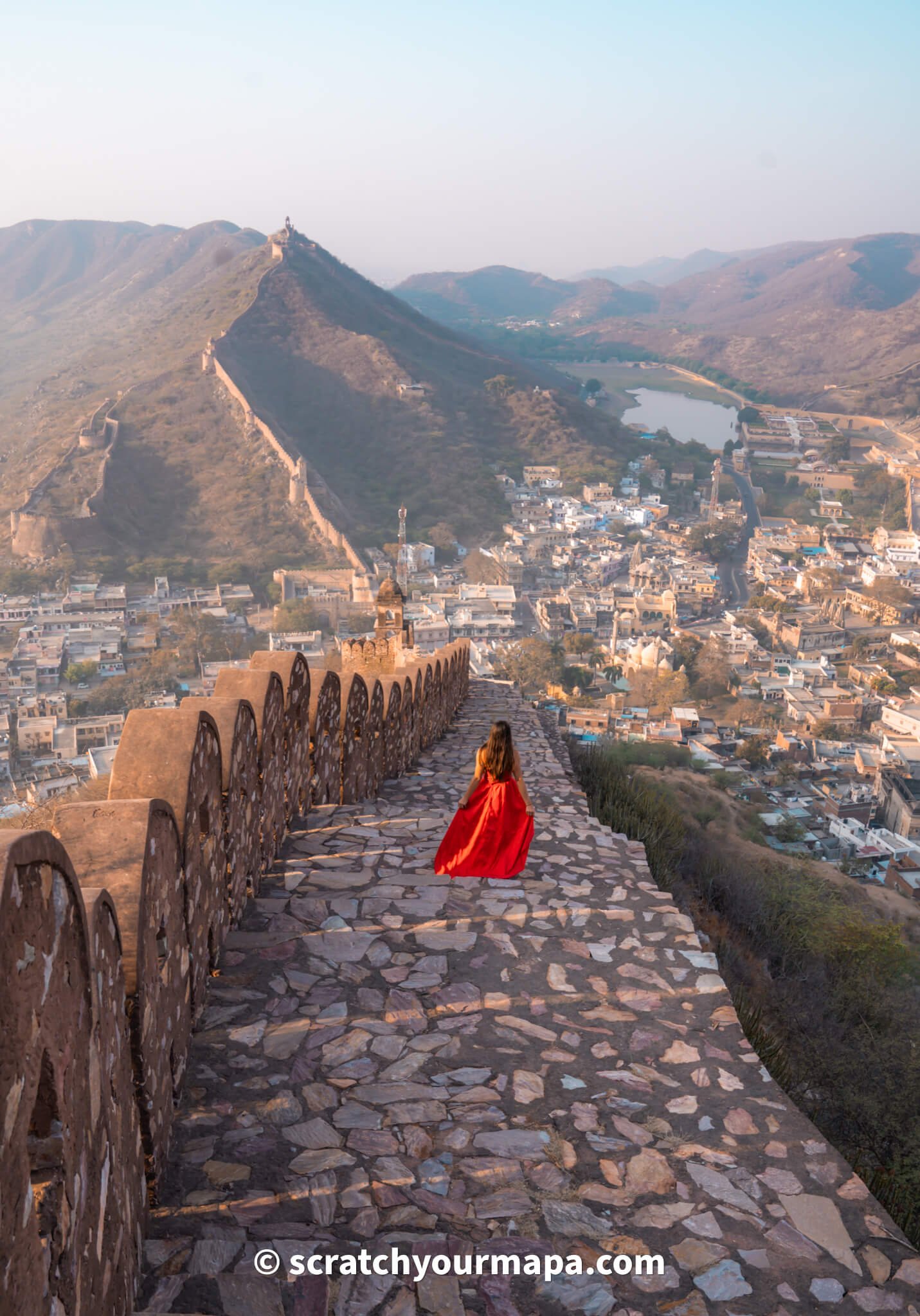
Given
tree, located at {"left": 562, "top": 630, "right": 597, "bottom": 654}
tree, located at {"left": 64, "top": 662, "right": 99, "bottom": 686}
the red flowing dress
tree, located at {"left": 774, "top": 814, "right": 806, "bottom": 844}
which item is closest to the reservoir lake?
tree, located at {"left": 562, "top": 630, "right": 597, "bottom": 654}

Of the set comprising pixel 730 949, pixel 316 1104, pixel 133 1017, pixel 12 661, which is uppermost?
pixel 133 1017

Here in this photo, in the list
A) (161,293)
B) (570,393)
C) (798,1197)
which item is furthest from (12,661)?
(161,293)

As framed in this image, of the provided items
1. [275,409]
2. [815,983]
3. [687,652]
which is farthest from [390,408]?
[815,983]

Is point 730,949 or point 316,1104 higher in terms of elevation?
point 316,1104

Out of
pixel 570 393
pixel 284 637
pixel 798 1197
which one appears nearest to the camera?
pixel 798 1197

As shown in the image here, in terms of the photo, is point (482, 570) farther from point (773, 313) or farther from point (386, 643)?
point (773, 313)

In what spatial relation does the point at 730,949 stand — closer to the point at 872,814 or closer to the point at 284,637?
the point at 872,814

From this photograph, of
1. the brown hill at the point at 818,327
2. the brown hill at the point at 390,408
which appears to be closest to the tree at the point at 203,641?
the brown hill at the point at 390,408

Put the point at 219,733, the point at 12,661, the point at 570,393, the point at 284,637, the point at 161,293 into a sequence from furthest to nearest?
the point at 161,293
the point at 570,393
the point at 284,637
the point at 12,661
the point at 219,733
